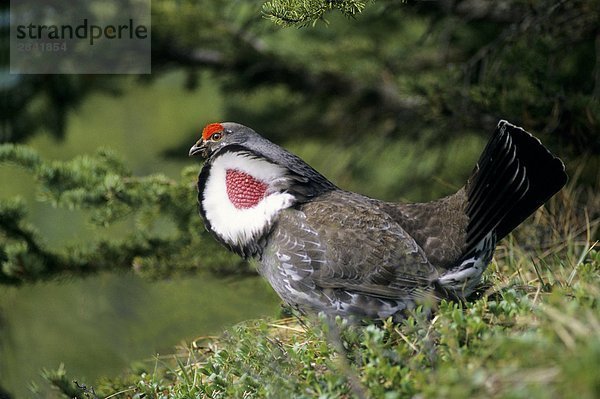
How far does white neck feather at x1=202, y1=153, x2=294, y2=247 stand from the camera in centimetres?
424

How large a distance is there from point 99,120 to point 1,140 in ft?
24.9

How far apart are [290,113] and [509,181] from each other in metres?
4.55

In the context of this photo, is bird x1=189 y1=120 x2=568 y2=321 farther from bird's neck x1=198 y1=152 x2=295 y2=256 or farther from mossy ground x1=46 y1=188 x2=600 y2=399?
mossy ground x1=46 y1=188 x2=600 y2=399

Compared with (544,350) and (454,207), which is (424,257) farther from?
(544,350)

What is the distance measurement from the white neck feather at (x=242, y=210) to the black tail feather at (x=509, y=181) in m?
1.03

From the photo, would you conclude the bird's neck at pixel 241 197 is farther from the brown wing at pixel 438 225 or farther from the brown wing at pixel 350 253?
the brown wing at pixel 438 225

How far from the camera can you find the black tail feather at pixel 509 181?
4.01 meters

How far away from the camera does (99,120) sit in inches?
550

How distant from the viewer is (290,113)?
8375 millimetres

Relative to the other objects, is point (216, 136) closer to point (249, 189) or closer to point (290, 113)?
point (249, 189)

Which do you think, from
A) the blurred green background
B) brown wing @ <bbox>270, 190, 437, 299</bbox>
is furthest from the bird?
the blurred green background

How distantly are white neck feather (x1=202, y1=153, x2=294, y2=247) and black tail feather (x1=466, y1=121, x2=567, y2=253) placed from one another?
1.03 meters

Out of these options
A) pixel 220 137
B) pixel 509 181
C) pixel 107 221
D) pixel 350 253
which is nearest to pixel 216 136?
pixel 220 137

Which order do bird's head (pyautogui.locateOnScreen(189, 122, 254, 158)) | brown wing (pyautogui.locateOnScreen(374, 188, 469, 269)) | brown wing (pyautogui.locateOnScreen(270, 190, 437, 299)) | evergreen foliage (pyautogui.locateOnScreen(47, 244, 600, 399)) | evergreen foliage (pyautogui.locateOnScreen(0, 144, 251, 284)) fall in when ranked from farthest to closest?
evergreen foliage (pyautogui.locateOnScreen(0, 144, 251, 284)) < bird's head (pyautogui.locateOnScreen(189, 122, 254, 158)) < brown wing (pyautogui.locateOnScreen(374, 188, 469, 269)) < brown wing (pyautogui.locateOnScreen(270, 190, 437, 299)) < evergreen foliage (pyautogui.locateOnScreen(47, 244, 600, 399))
